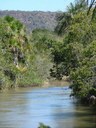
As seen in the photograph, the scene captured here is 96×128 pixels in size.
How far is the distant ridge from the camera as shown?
17825cm

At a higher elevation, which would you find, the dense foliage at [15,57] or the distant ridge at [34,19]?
the distant ridge at [34,19]

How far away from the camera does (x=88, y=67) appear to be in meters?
29.7

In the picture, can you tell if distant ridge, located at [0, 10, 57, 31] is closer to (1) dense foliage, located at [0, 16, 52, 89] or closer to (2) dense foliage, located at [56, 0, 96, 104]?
(1) dense foliage, located at [0, 16, 52, 89]

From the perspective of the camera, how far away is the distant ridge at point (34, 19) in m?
178

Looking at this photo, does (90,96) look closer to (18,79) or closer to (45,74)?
(18,79)

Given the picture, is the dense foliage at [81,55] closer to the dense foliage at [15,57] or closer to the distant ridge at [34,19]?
the dense foliage at [15,57]

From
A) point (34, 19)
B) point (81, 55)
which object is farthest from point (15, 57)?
point (34, 19)

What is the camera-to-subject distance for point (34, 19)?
18150cm

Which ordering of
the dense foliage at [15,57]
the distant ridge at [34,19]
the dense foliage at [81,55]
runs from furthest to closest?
the distant ridge at [34,19], the dense foliage at [15,57], the dense foliage at [81,55]

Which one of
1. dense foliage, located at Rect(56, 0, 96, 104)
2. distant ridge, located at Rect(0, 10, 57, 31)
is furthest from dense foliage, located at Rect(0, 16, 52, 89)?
distant ridge, located at Rect(0, 10, 57, 31)

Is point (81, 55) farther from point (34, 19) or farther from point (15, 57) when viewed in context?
point (34, 19)

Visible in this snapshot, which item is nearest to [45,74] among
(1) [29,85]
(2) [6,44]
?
(1) [29,85]

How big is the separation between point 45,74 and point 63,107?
1790 inches

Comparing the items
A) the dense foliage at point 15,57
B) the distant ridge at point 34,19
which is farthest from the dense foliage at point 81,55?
the distant ridge at point 34,19
